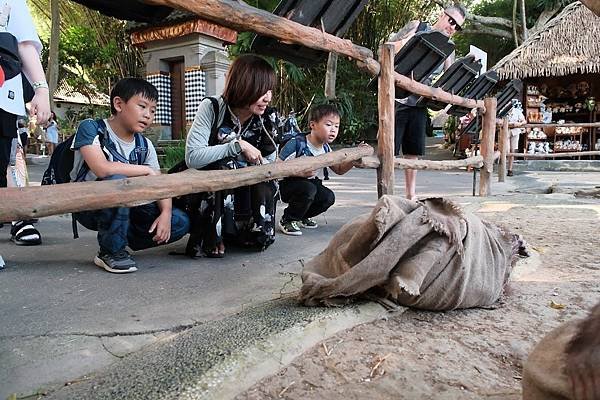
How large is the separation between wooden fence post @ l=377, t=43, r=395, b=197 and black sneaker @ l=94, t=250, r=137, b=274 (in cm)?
150

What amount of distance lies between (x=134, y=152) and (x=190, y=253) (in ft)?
1.89

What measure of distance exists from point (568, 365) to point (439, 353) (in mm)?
748

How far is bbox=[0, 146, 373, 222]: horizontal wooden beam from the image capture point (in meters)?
1.16

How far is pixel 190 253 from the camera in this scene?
2.52m

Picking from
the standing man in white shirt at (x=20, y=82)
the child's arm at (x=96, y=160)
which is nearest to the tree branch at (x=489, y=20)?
the standing man in white shirt at (x=20, y=82)

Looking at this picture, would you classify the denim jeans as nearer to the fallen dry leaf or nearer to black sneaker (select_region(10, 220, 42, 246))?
black sneaker (select_region(10, 220, 42, 246))

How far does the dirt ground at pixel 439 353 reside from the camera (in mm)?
1301

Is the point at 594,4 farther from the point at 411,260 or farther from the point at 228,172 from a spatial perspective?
the point at 228,172

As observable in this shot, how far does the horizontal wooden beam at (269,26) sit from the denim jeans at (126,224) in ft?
2.75

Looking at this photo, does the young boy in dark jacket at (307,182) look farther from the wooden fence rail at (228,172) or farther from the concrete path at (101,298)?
the wooden fence rail at (228,172)

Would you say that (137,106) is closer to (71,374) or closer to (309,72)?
(71,374)

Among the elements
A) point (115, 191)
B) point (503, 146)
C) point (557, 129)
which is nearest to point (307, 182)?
point (115, 191)

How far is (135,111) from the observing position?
2.23 m

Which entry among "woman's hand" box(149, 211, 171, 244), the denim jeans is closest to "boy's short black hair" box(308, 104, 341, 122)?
the denim jeans
